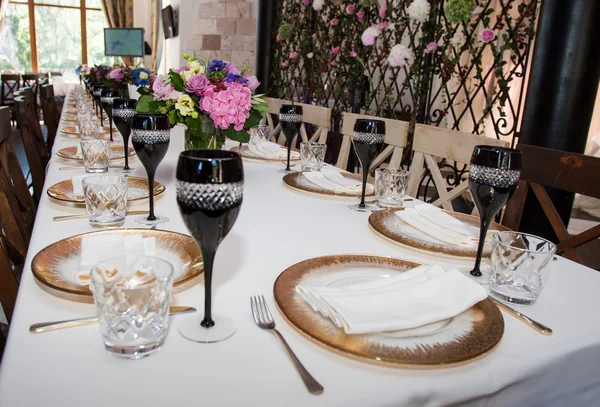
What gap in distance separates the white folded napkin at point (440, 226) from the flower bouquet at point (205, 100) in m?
0.53

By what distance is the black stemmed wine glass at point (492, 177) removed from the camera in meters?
0.80

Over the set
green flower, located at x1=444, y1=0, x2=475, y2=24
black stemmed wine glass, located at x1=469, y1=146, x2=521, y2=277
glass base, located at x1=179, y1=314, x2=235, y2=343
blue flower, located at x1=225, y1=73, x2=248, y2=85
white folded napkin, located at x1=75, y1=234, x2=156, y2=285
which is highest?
green flower, located at x1=444, y1=0, x2=475, y2=24

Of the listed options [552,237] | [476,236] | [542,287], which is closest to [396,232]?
[476,236]

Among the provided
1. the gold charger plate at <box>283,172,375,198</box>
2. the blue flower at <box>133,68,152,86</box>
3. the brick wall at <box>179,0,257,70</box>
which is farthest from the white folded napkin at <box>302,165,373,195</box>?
the brick wall at <box>179,0,257,70</box>

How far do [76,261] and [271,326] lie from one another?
35 cm

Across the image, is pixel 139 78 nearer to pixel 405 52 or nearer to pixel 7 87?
pixel 405 52

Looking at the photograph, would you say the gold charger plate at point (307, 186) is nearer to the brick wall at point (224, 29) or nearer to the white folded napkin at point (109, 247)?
the white folded napkin at point (109, 247)

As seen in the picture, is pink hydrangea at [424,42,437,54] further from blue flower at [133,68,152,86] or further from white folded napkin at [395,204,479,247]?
white folded napkin at [395,204,479,247]

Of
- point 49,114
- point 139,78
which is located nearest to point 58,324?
point 139,78

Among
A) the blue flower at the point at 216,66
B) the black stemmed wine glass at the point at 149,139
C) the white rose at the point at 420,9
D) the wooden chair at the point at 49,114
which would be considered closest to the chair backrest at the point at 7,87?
the wooden chair at the point at 49,114

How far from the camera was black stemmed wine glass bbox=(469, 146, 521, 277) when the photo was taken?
0.80 meters

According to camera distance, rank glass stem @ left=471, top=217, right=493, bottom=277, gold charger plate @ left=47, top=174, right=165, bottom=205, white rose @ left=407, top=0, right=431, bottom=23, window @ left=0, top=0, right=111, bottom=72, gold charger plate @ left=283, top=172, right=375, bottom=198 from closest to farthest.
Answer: glass stem @ left=471, top=217, right=493, bottom=277 < gold charger plate @ left=47, top=174, right=165, bottom=205 < gold charger plate @ left=283, top=172, right=375, bottom=198 < white rose @ left=407, top=0, right=431, bottom=23 < window @ left=0, top=0, right=111, bottom=72

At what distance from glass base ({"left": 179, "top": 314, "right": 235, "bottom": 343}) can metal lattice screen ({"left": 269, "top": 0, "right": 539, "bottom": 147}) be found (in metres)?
1.97

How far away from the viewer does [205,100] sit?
1.26 m
